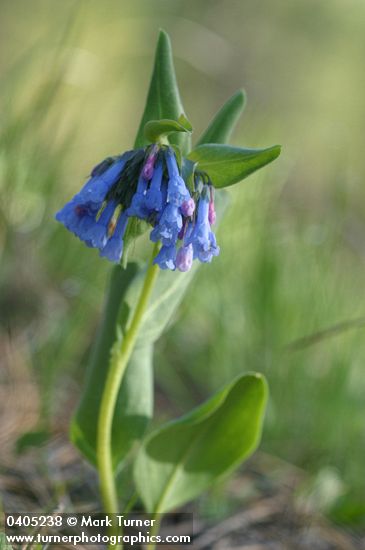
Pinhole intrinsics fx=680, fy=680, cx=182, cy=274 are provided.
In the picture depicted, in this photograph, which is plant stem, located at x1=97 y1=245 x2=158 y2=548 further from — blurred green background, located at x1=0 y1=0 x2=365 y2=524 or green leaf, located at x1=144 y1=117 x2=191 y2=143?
blurred green background, located at x1=0 y1=0 x2=365 y2=524

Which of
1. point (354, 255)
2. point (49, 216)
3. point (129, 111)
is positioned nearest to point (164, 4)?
point (129, 111)

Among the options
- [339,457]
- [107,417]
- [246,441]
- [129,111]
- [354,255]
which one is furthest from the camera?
[129,111]

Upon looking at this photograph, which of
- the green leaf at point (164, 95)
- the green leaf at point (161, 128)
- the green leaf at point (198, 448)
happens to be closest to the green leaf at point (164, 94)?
the green leaf at point (164, 95)

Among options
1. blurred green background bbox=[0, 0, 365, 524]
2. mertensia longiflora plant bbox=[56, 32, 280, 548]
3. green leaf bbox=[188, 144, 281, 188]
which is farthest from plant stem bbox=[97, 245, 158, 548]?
blurred green background bbox=[0, 0, 365, 524]

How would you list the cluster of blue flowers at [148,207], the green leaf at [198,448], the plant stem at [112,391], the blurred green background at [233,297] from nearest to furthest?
the cluster of blue flowers at [148,207] < the plant stem at [112,391] < the green leaf at [198,448] < the blurred green background at [233,297]

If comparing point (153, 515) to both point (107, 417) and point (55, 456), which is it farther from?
point (55, 456)

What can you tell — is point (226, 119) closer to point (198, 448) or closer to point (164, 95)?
point (164, 95)

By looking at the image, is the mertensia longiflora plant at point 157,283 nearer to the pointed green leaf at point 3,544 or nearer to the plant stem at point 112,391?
the plant stem at point 112,391

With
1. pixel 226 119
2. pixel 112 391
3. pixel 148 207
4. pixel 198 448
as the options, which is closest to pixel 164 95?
pixel 226 119
